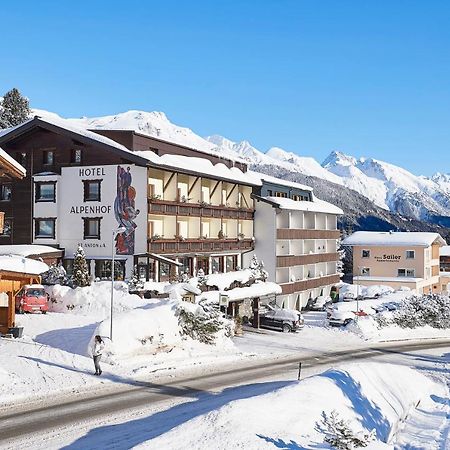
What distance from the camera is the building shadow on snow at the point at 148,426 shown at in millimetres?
15977

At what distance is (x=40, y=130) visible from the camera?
45.8 metres

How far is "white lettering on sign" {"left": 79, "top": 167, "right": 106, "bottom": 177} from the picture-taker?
143ft

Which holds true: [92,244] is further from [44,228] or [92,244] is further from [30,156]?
[30,156]

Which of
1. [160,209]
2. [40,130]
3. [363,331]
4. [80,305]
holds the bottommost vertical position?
[363,331]

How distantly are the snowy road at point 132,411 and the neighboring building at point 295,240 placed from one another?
85.4 feet

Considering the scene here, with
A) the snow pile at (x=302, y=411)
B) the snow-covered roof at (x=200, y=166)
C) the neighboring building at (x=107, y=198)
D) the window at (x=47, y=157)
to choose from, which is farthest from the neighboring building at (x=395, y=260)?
the snow pile at (x=302, y=411)

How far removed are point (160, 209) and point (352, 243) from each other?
41.2 meters

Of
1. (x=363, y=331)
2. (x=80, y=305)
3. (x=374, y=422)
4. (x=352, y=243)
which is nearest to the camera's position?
(x=374, y=422)

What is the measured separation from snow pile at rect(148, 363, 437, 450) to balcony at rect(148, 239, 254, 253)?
19.2 m

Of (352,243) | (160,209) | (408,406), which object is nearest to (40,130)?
Answer: (160,209)

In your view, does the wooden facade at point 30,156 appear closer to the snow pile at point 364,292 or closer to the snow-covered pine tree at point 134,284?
the snow-covered pine tree at point 134,284

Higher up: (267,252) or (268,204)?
(268,204)

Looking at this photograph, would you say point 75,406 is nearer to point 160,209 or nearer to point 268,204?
point 160,209

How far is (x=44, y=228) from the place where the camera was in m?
45.3
